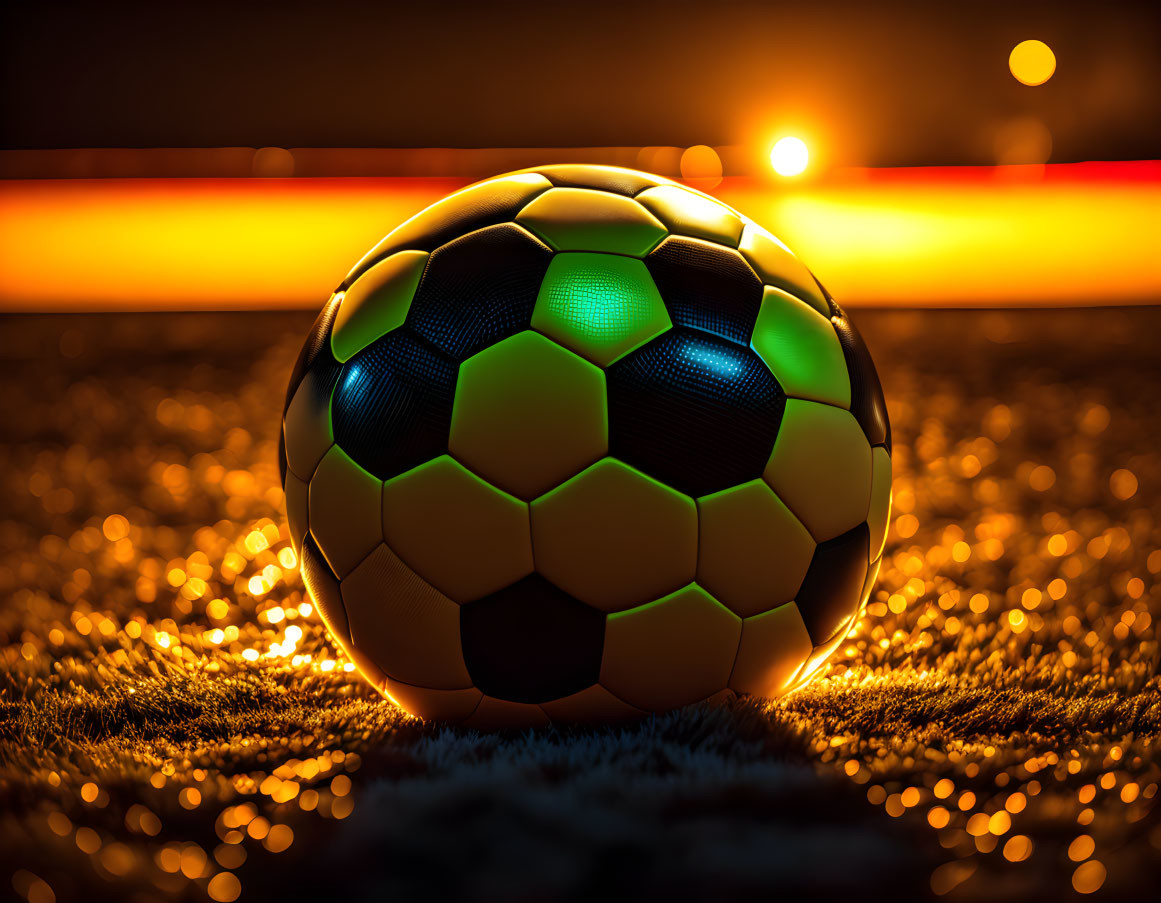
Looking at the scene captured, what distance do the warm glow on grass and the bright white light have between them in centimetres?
95

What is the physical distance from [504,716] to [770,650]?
230mm

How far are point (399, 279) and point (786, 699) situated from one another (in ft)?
1.71

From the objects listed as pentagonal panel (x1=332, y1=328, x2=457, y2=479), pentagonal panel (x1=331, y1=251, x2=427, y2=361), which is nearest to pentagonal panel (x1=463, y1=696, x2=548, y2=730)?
pentagonal panel (x1=332, y1=328, x2=457, y2=479)

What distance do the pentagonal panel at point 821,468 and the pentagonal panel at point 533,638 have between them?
0.19 m

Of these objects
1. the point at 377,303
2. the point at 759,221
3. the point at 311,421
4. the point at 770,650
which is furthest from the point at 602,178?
the point at 759,221

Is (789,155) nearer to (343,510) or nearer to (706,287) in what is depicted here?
(706,287)

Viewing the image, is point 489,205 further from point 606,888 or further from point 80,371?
point 80,371

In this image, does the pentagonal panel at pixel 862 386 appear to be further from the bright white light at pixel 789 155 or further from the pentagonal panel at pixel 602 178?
the bright white light at pixel 789 155

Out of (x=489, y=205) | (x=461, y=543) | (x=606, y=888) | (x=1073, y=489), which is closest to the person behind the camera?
(x=606, y=888)

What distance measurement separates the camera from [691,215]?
35.1 inches

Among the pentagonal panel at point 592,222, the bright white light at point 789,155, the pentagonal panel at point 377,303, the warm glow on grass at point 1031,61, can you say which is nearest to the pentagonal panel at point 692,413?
the pentagonal panel at point 592,222

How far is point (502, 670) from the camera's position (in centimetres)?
79

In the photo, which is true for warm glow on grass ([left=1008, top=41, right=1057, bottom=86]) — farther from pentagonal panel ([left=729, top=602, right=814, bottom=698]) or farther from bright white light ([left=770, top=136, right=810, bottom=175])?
pentagonal panel ([left=729, top=602, right=814, bottom=698])

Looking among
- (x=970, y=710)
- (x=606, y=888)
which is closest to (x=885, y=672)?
(x=970, y=710)
